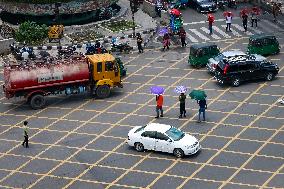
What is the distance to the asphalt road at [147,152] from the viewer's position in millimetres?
34688

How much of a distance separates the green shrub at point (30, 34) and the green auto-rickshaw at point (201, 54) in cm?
1428

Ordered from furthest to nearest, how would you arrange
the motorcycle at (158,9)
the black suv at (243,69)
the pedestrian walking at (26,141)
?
the motorcycle at (158,9)
the black suv at (243,69)
the pedestrian walking at (26,141)

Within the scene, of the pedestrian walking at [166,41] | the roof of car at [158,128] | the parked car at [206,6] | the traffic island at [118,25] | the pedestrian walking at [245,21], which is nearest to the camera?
the roof of car at [158,128]

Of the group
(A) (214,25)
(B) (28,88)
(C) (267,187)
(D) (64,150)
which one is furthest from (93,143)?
(A) (214,25)

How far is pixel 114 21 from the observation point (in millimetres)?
64750

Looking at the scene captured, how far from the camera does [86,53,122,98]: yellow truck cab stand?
45844 millimetres

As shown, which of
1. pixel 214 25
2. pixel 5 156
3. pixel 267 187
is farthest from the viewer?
pixel 214 25

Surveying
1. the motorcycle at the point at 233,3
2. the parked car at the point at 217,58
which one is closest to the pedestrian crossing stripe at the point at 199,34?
the motorcycle at the point at 233,3

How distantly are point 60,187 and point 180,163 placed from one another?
6.58 meters

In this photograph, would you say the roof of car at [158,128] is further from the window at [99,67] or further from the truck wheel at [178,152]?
the window at [99,67]

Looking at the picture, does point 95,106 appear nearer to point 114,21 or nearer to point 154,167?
point 154,167

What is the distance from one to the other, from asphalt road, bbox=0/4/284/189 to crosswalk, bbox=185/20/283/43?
758 centimetres

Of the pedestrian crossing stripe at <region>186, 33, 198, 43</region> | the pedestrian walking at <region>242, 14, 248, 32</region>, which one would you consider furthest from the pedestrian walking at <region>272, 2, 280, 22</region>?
the pedestrian crossing stripe at <region>186, 33, 198, 43</region>

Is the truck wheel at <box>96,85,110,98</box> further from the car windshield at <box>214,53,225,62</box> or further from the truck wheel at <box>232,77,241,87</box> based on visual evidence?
the truck wheel at <box>232,77,241,87</box>
